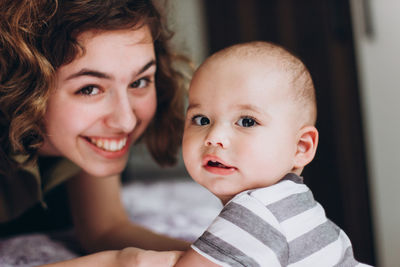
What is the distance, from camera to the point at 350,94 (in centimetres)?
255

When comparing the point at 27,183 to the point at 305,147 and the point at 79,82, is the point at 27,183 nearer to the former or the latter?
the point at 79,82

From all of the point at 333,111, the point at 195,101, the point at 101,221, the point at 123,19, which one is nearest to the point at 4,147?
the point at 101,221

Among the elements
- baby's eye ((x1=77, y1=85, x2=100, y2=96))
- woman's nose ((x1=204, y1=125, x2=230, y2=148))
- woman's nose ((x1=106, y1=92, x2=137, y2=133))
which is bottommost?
woman's nose ((x1=106, y1=92, x2=137, y2=133))

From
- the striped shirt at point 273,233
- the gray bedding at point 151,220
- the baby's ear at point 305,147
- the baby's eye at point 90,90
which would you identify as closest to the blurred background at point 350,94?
the gray bedding at point 151,220

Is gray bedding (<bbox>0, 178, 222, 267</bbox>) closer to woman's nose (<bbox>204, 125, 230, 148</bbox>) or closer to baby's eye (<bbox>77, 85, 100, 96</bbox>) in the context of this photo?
baby's eye (<bbox>77, 85, 100, 96</bbox>)

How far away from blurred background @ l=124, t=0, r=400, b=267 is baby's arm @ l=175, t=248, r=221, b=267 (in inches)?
38.1

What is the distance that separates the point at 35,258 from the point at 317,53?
6.81 ft

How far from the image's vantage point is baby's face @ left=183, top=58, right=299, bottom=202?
2.84 ft

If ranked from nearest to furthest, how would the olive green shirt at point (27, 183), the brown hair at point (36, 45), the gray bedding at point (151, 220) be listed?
the brown hair at point (36, 45), the gray bedding at point (151, 220), the olive green shirt at point (27, 183)

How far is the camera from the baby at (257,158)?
0.78m

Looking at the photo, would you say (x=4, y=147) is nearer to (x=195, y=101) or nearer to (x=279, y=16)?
(x=195, y=101)

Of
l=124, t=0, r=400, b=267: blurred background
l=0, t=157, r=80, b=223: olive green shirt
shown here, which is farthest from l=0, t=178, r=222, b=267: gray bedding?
l=124, t=0, r=400, b=267: blurred background

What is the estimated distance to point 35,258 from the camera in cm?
132

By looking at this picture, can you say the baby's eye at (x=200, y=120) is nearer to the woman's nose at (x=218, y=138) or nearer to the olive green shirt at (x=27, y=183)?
the woman's nose at (x=218, y=138)
